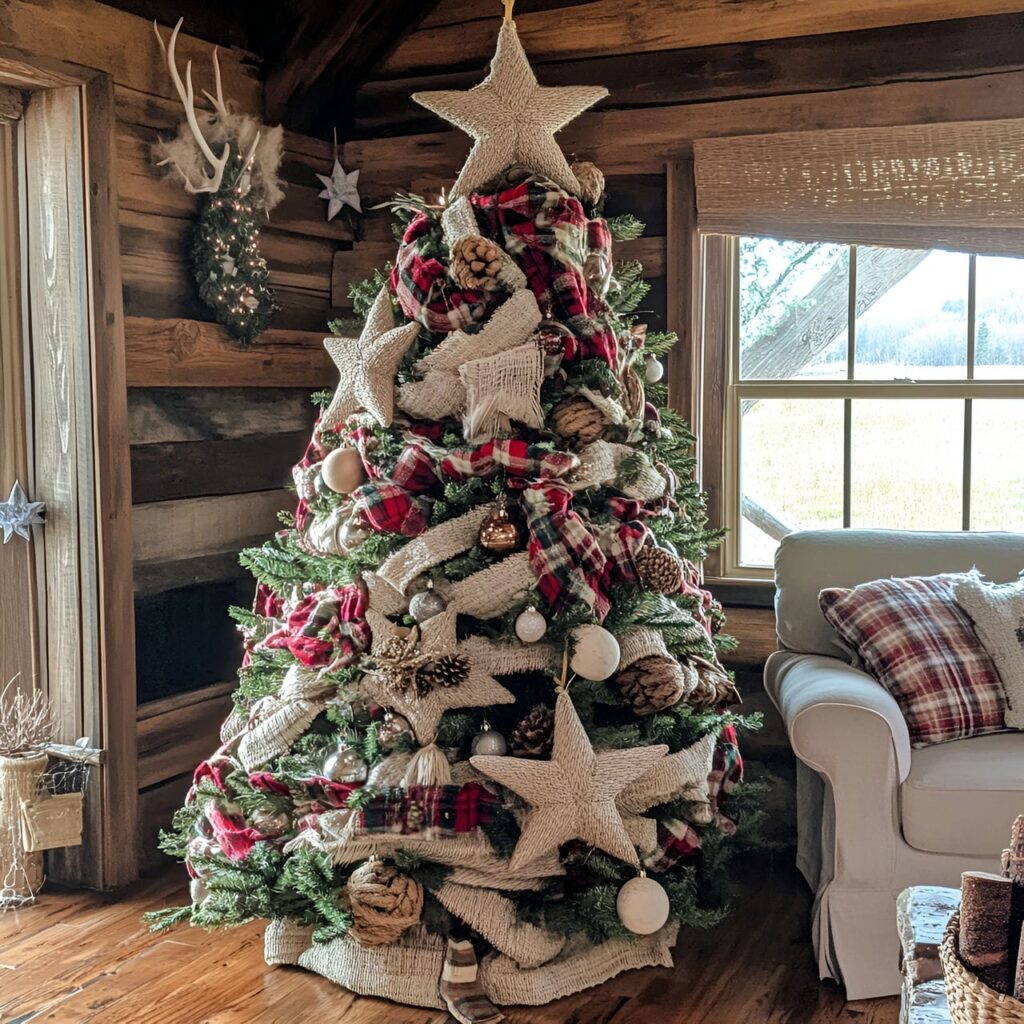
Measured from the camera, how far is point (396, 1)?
3537 mm

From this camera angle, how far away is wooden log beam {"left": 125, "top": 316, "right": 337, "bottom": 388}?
3066 mm

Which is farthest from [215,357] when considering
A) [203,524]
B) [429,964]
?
[429,964]

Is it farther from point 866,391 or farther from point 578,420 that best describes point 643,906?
point 866,391

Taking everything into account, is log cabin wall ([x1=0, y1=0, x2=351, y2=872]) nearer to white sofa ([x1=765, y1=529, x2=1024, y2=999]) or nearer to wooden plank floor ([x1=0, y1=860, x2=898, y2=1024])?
wooden plank floor ([x1=0, y1=860, x2=898, y2=1024])

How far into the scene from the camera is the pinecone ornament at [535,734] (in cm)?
246

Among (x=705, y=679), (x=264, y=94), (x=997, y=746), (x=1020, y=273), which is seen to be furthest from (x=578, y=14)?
(x=997, y=746)

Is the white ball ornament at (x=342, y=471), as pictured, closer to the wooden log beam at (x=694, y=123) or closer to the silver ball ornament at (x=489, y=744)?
the silver ball ornament at (x=489, y=744)

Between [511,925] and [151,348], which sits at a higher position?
[151,348]

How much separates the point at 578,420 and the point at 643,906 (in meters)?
1.02

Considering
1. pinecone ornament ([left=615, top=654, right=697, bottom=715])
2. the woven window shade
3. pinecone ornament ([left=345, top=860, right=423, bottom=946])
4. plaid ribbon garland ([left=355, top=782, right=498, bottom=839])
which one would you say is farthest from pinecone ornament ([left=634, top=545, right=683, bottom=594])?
the woven window shade

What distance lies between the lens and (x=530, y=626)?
244 centimetres

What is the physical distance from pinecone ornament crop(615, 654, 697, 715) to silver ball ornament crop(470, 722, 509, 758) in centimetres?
29

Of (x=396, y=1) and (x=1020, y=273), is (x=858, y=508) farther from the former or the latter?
(x=396, y=1)

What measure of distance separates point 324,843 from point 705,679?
2.94ft
